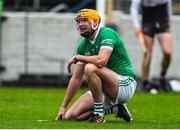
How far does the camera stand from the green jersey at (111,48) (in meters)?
10.8

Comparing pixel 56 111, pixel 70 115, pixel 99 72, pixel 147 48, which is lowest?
pixel 56 111

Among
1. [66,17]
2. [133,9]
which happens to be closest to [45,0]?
[66,17]

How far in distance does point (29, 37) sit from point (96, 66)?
31.5 ft

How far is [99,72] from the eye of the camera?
10719mm

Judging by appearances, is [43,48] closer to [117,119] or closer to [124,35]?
[124,35]

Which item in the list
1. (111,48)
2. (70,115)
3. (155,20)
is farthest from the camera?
(155,20)

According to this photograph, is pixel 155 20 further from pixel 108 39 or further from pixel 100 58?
pixel 100 58

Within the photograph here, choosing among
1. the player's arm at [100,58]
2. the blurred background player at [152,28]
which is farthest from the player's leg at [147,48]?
the player's arm at [100,58]

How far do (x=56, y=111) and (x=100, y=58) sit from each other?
7.65 ft

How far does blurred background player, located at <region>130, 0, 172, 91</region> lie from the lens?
659 inches

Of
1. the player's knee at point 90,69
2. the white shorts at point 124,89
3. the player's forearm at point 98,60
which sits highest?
the player's forearm at point 98,60

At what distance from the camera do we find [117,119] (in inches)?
464

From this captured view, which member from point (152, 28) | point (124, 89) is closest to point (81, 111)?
point (124, 89)

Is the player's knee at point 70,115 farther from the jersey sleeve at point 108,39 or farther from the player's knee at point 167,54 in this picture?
the player's knee at point 167,54
